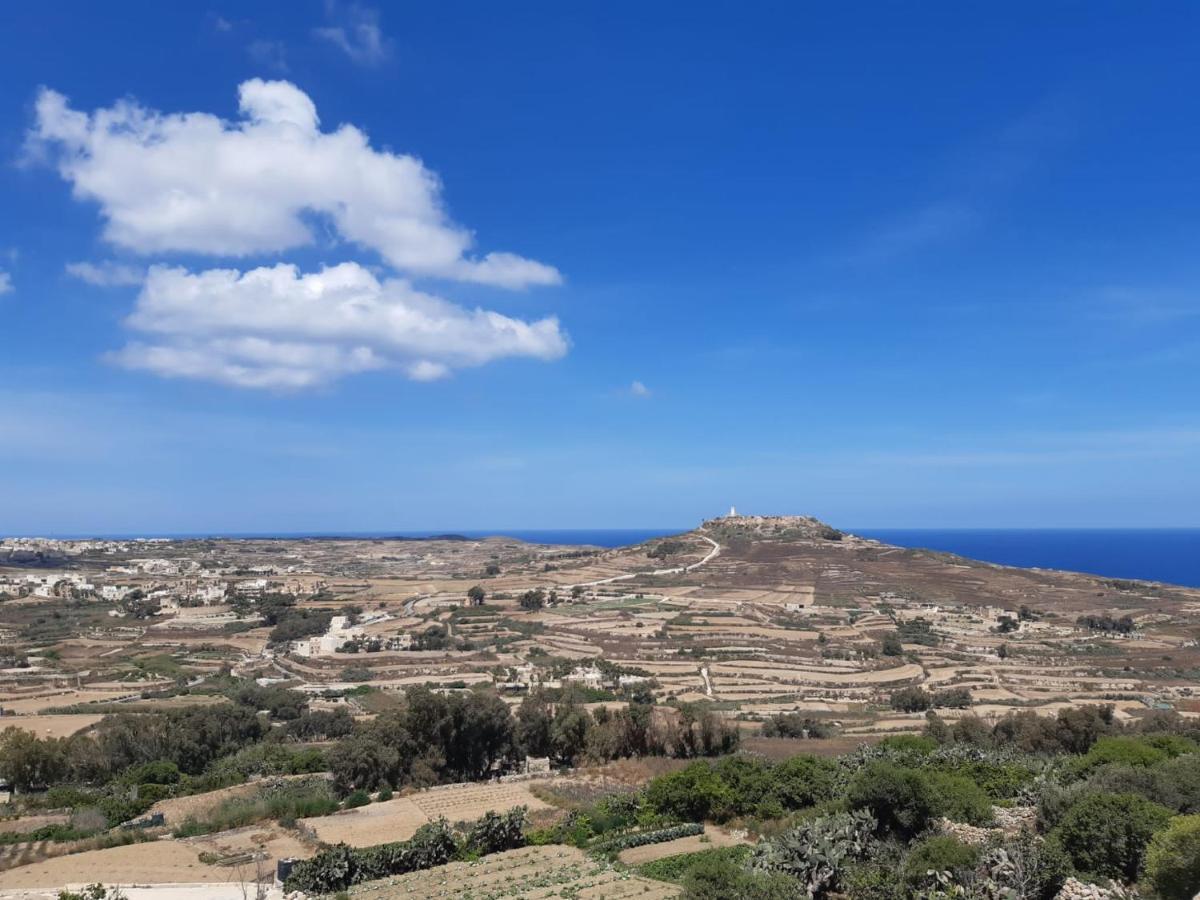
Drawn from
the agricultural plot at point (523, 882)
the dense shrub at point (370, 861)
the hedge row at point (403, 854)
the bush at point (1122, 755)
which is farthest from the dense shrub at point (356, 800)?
the bush at point (1122, 755)

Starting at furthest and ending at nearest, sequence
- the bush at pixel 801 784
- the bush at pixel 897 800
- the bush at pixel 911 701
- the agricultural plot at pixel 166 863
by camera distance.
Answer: the bush at pixel 911 701
the bush at pixel 801 784
the agricultural plot at pixel 166 863
the bush at pixel 897 800

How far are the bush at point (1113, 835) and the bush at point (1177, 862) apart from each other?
1.43m

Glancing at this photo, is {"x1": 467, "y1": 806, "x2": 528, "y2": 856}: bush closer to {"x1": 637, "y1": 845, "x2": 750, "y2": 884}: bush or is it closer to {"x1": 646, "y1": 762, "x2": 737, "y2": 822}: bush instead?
{"x1": 637, "y1": 845, "x2": 750, "y2": 884}: bush

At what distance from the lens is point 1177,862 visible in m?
13.5

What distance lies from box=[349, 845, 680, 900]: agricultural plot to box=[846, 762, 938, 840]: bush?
5.60m

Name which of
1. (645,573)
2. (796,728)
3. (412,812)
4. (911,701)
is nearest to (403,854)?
(412,812)

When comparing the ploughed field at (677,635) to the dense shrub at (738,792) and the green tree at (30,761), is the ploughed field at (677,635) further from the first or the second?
the dense shrub at (738,792)

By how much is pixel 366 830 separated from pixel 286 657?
47859 mm

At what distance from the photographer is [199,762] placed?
36.3 metres

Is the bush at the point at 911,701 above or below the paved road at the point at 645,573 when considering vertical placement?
below

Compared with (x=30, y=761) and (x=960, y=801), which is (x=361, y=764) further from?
(x=960, y=801)

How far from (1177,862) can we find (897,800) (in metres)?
6.79

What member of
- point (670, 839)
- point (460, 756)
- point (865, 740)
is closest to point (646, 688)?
point (865, 740)

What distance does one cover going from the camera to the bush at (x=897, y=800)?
19344 millimetres
